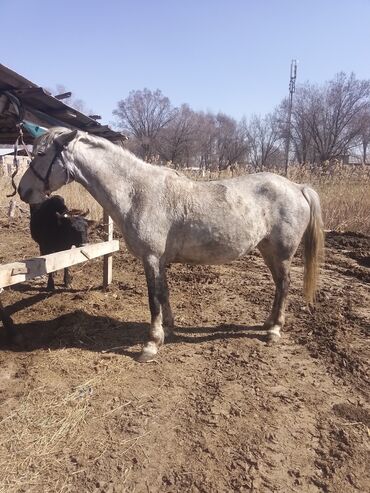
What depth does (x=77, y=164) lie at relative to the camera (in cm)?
379

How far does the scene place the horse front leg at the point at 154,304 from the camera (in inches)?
149

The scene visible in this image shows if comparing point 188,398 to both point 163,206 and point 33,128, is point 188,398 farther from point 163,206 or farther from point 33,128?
point 33,128

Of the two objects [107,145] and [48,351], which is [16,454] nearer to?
[48,351]

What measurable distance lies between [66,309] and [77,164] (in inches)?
83.5

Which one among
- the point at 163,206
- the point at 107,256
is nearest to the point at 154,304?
the point at 163,206

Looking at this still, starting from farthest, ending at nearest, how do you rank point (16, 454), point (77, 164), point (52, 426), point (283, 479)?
point (77, 164), point (52, 426), point (16, 454), point (283, 479)

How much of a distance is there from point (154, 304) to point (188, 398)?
107 cm

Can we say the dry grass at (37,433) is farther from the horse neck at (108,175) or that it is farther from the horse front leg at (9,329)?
the horse neck at (108,175)

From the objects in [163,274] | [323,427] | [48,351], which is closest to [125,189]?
[163,274]

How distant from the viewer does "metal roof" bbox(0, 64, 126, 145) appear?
11.0 feet

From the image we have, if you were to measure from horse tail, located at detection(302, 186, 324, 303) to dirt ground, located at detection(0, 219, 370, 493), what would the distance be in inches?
20.7

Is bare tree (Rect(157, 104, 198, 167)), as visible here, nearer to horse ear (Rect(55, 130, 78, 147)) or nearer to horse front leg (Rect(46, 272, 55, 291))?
horse front leg (Rect(46, 272, 55, 291))

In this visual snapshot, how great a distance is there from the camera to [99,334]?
4.35 metres

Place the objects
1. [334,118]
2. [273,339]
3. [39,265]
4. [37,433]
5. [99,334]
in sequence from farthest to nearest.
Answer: [334,118], [99,334], [273,339], [39,265], [37,433]
